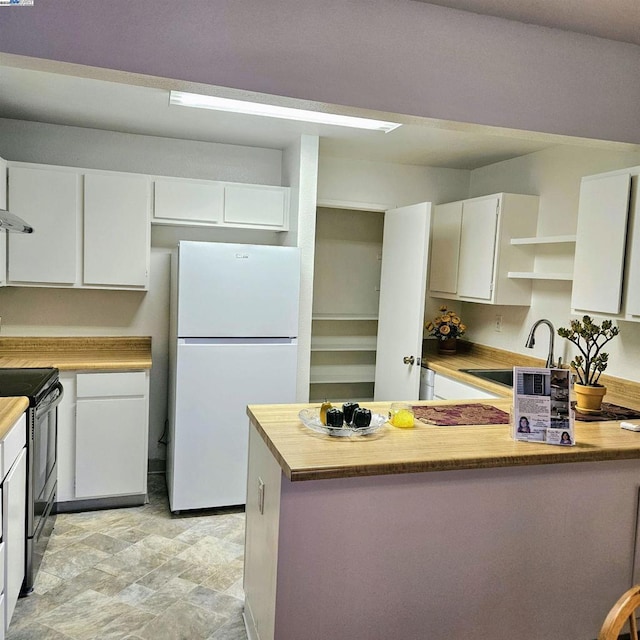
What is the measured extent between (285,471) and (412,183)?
125 inches

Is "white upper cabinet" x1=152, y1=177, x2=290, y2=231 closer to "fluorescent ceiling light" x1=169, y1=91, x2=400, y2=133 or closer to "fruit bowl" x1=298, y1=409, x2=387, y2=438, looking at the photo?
"fluorescent ceiling light" x1=169, y1=91, x2=400, y2=133

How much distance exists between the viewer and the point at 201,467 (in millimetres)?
3266

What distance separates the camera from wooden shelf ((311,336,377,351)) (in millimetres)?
4477

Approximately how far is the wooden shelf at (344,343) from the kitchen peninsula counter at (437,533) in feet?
7.59

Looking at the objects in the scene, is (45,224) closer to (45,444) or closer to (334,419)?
(45,444)

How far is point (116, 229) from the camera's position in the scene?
335cm

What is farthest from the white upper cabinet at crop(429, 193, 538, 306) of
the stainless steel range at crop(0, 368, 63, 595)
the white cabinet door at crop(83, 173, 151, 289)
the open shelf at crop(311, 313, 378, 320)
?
the stainless steel range at crop(0, 368, 63, 595)

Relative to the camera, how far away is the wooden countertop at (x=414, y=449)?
1.70 meters

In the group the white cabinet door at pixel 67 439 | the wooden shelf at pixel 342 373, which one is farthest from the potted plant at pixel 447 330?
the white cabinet door at pixel 67 439

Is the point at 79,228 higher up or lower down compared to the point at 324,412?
higher up

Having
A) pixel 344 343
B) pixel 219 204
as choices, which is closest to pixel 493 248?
pixel 344 343

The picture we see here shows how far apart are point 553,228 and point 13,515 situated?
332 centimetres

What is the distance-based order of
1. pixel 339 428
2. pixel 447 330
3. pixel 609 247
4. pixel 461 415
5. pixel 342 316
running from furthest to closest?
pixel 342 316 → pixel 447 330 → pixel 609 247 → pixel 461 415 → pixel 339 428

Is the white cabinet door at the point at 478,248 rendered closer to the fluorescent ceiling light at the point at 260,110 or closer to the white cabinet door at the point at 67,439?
the fluorescent ceiling light at the point at 260,110
